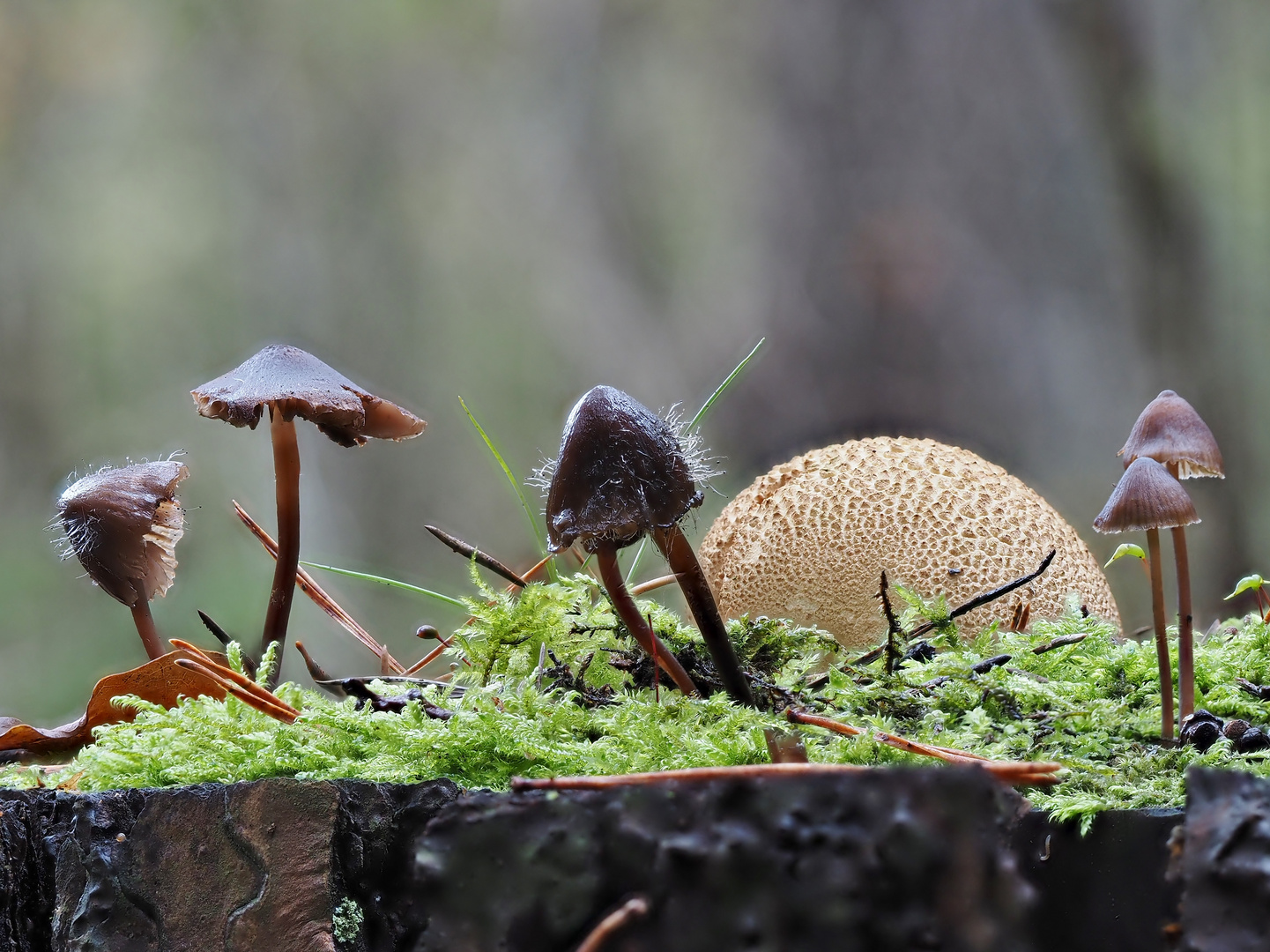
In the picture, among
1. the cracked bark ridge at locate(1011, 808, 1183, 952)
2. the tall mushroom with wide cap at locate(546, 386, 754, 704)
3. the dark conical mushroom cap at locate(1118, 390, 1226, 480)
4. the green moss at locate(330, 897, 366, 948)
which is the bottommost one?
the cracked bark ridge at locate(1011, 808, 1183, 952)

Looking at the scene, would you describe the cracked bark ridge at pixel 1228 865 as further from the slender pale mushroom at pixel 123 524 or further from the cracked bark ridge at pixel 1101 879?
the slender pale mushroom at pixel 123 524

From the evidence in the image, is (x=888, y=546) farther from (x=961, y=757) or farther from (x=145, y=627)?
(x=145, y=627)

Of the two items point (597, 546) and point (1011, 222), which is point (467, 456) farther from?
point (597, 546)

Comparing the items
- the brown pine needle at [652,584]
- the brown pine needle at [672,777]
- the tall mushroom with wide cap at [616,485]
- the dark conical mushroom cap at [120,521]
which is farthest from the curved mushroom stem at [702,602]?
the dark conical mushroom cap at [120,521]

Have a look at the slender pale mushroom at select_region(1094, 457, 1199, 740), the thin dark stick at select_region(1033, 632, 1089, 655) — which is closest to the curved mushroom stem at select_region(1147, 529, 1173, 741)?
the slender pale mushroom at select_region(1094, 457, 1199, 740)

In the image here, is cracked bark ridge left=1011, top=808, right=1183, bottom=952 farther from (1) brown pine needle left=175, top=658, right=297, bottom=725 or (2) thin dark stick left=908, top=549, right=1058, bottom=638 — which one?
(1) brown pine needle left=175, top=658, right=297, bottom=725
